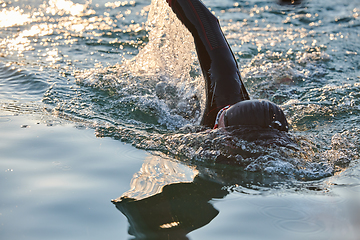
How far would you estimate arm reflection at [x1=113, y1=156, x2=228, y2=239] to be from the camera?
4.95ft

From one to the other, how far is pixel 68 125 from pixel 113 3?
232 inches

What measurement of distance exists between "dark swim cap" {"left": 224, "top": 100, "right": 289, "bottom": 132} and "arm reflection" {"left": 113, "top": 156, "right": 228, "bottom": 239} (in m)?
0.49

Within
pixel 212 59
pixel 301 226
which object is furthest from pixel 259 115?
pixel 212 59

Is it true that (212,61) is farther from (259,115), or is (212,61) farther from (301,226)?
(301,226)

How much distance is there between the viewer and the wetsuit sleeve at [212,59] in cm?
292

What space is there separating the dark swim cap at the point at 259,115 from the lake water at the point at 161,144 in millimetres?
110

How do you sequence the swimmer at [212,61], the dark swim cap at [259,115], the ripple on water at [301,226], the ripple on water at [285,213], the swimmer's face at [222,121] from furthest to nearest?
the swimmer at [212,61] < the swimmer's face at [222,121] < the dark swim cap at [259,115] < the ripple on water at [285,213] < the ripple on water at [301,226]

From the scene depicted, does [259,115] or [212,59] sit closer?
[259,115]

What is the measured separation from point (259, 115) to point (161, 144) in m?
0.78

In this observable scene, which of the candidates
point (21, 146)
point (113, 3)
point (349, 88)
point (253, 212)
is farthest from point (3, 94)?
point (113, 3)

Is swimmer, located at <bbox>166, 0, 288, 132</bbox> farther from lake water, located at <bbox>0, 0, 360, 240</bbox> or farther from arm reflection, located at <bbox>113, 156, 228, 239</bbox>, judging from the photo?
arm reflection, located at <bbox>113, 156, 228, 239</bbox>

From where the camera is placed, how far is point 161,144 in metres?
2.56

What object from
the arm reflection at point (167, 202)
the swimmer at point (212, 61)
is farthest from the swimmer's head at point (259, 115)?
the arm reflection at point (167, 202)

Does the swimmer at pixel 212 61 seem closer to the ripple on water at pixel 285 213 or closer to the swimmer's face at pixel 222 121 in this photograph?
the swimmer's face at pixel 222 121
